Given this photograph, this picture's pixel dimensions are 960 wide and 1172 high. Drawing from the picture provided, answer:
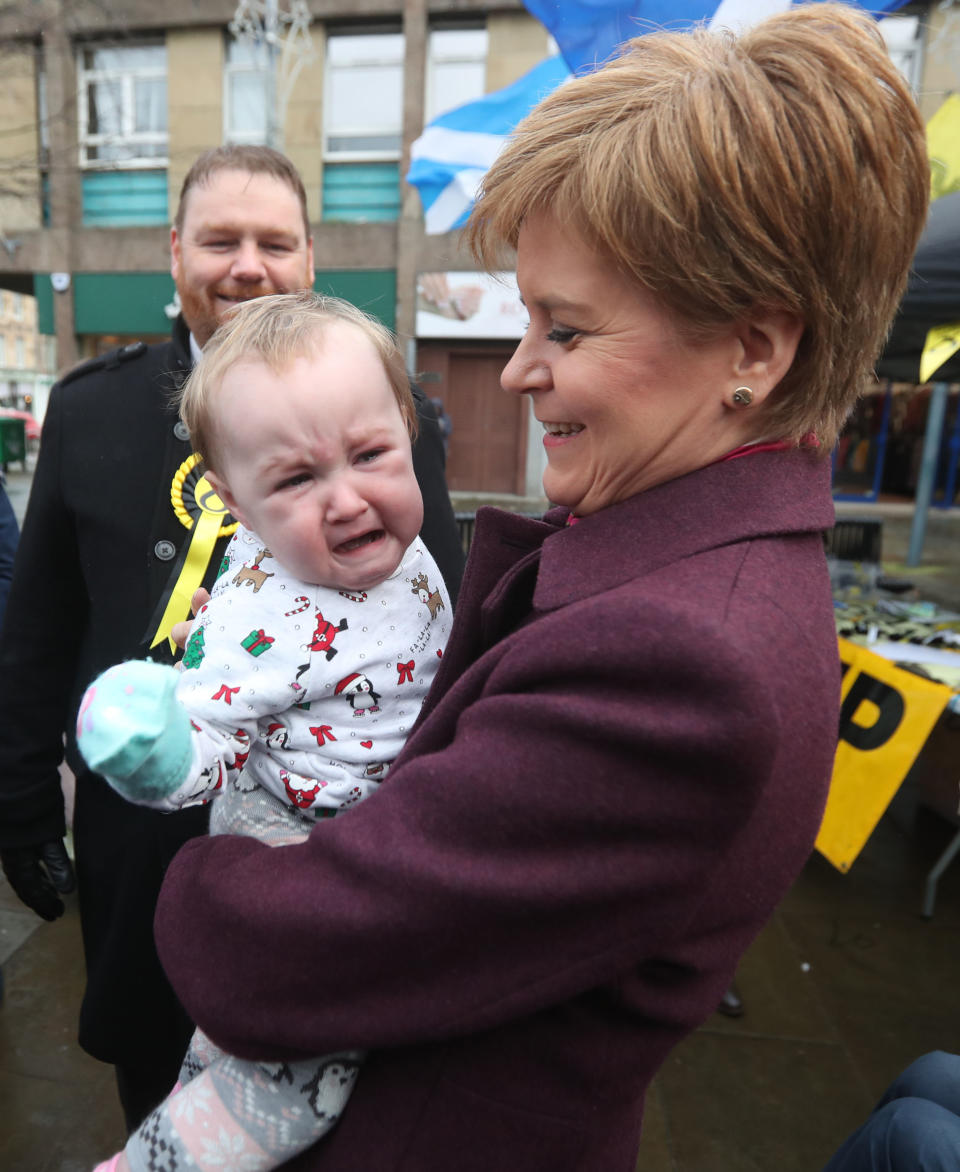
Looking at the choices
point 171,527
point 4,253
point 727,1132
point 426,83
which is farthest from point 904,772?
point 4,253

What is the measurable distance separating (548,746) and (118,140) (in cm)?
1712

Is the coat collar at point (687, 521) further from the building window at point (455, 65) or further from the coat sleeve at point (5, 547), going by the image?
the building window at point (455, 65)

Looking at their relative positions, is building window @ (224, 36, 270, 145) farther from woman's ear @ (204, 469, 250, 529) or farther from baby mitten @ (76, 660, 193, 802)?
baby mitten @ (76, 660, 193, 802)

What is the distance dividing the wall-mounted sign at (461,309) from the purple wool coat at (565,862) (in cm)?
1307

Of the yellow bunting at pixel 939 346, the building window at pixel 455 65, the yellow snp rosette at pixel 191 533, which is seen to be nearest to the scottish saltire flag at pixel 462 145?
the yellow bunting at pixel 939 346

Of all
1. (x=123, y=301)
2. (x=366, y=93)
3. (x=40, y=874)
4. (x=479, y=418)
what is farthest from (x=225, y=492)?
(x=123, y=301)

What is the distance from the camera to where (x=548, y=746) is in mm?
742

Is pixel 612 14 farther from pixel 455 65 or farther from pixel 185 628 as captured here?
pixel 455 65

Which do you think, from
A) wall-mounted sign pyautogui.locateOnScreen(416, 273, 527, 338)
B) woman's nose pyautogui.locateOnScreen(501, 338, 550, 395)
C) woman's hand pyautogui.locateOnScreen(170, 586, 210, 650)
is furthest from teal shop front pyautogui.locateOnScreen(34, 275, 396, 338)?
woman's nose pyautogui.locateOnScreen(501, 338, 550, 395)

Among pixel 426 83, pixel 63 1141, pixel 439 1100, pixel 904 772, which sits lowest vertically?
pixel 63 1141

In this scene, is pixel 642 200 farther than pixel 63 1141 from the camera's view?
No

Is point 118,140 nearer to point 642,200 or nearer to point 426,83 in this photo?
point 426,83

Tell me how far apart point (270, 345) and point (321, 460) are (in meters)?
0.19

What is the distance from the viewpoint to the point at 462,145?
227 inches
